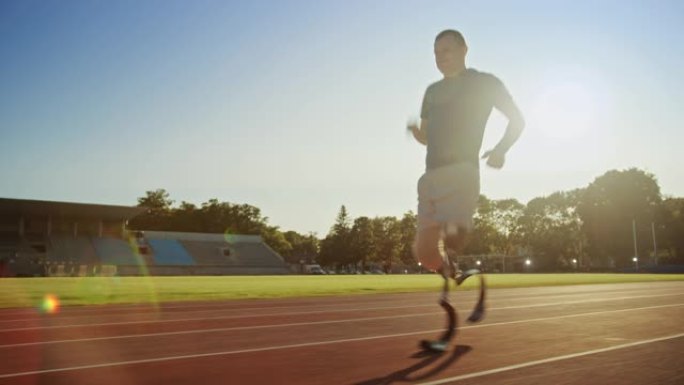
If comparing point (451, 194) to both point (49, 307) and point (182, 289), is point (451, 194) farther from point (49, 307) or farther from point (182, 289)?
point (182, 289)

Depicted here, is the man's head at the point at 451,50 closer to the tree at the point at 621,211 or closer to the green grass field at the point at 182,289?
the green grass field at the point at 182,289

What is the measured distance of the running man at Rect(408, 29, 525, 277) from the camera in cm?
463

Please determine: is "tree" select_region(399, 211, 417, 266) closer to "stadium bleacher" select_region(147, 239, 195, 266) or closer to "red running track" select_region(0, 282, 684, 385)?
"stadium bleacher" select_region(147, 239, 195, 266)

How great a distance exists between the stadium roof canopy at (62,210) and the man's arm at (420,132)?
62.0m

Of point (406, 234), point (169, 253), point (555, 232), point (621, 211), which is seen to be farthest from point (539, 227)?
point (169, 253)

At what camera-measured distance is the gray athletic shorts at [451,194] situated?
15.1 ft

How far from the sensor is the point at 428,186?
15.5 feet

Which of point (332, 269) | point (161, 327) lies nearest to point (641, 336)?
point (161, 327)

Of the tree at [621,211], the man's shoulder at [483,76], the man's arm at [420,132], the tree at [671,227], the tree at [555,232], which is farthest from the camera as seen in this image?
the tree at [555,232]

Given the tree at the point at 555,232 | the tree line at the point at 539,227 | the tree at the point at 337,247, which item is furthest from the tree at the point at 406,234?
the tree at the point at 555,232

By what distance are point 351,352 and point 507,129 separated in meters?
2.18

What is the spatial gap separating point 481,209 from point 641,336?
110 meters

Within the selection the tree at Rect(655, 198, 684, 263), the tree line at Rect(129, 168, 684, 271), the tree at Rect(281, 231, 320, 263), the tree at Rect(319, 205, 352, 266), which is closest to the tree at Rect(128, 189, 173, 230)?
the tree line at Rect(129, 168, 684, 271)

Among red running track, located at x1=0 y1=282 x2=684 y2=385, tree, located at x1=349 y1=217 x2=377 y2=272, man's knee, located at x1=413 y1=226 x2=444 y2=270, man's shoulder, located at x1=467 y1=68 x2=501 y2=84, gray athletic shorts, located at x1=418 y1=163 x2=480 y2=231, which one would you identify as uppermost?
tree, located at x1=349 y1=217 x2=377 y2=272
